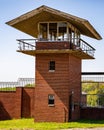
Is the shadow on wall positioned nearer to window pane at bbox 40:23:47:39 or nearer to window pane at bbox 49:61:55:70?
window pane at bbox 49:61:55:70

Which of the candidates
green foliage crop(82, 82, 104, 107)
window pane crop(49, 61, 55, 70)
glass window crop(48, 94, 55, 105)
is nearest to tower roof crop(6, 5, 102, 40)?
window pane crop(49, 61, 55, 70)

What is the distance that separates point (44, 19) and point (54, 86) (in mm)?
5910

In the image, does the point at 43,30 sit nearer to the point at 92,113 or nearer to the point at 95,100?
the point at 92,113

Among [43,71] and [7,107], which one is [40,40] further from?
[7,107]

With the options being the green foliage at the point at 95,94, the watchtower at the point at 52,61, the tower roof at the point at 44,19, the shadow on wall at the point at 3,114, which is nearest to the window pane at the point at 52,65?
the watchtower at the point at 52,61

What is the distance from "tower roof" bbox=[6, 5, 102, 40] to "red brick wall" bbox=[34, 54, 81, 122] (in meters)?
3.06

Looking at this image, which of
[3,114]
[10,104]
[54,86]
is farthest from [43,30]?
[3,114]

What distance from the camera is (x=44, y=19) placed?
35.2 meters

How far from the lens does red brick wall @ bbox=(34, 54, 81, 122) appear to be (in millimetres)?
34906

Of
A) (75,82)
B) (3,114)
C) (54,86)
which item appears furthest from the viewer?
(3,114)

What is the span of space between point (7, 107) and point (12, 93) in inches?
58.9

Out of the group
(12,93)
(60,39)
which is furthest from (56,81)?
(12,93)

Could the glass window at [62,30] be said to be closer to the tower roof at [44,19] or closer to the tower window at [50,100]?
the tower roof at [44,19]

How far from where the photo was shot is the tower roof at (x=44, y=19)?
1323 inches
